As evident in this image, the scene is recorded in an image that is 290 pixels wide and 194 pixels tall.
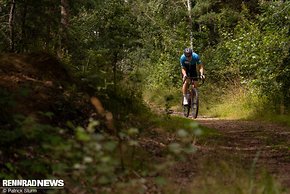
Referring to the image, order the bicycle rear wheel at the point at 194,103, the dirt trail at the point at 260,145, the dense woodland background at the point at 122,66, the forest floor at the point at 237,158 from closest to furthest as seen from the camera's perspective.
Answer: the dense woodland background at the point at 122,66 < the forest floor at the point at 237,158 < the dirt trail at the point at 260,145 < the bicycle rear wheel at the point at 194,103

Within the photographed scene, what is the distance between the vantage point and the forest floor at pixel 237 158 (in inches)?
154

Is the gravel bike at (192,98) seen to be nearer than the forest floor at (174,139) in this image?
No

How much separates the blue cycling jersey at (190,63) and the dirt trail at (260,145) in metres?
2.23

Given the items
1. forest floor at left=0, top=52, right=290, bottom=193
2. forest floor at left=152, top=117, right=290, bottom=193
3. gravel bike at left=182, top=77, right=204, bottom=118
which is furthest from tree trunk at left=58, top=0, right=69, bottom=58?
forest floor at left=152, top=117, right=290, bottom=193

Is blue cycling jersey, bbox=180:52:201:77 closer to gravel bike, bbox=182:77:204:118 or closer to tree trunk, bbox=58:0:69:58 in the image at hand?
gravel bike, bbox=182:77:204:118

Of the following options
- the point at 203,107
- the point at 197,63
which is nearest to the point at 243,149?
the point at 197,63

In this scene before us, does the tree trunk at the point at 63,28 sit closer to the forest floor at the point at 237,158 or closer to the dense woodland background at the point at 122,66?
the dense woodland background at the point at 122,66

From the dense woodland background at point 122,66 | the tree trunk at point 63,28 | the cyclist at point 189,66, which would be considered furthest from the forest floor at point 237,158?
the tree trunk at point 63,28

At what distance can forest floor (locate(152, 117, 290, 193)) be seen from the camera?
12.9 ft

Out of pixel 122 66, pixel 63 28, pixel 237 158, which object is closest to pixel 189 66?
pixel 63 28

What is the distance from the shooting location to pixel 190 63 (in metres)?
10.3

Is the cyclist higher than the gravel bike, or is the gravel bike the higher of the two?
the cyclist

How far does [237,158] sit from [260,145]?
138cm

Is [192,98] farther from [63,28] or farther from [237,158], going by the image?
[237,158]
